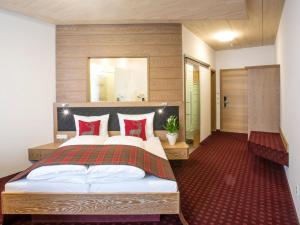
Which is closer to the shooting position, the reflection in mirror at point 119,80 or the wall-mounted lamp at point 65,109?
the wall-mounted lamp at point 65,109

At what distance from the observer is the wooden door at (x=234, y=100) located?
24.6 ft

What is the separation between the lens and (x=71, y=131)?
457 centimetres

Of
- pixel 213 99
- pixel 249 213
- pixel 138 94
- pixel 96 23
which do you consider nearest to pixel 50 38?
pixel 96 23

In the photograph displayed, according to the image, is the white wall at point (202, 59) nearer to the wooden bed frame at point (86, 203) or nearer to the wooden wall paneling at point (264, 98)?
the wooden wall paneling at point (264, 98)

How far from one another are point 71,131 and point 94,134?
0.59 metres

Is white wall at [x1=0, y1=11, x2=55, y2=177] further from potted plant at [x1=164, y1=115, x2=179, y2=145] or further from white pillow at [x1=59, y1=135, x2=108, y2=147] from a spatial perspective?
potted plant at [x1=164, y1=115, x2=179, y2=145]

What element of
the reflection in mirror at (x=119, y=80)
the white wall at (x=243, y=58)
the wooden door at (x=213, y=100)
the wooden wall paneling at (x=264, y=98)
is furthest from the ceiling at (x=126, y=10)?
the wooden door at (x=213, y=100)

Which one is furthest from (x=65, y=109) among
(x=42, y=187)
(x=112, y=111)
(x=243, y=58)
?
(x=243, y=58)

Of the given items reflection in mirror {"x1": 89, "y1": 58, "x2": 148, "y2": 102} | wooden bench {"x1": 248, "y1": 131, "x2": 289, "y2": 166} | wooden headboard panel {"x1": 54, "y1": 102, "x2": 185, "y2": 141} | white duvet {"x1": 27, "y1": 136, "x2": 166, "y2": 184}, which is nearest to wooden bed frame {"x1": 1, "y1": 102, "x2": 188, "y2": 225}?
white duvet {"x1": 27, "y1": 136, "x2": 166, "y2": 184}

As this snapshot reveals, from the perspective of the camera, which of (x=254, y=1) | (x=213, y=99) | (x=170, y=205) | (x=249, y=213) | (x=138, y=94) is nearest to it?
(x=170, y=205)

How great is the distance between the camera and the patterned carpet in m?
2.55

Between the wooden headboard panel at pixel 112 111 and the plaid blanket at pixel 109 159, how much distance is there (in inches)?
65.3

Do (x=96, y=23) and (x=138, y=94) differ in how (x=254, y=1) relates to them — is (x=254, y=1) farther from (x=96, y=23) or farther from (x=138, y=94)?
(x=138, y=94)

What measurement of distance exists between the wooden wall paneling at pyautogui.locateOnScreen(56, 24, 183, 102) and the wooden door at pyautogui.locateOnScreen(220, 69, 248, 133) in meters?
3.60
